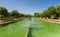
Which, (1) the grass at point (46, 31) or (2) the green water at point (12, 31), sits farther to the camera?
(1) the grass at point (46, 31)

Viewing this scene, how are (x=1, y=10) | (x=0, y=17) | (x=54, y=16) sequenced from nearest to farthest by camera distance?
(x=0, y=17) < (x=1, y=10) < (x=54, y=16)

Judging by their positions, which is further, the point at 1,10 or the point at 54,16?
the point at 54,16

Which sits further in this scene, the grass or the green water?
the grass

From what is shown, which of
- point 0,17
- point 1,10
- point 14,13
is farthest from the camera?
point 14,13

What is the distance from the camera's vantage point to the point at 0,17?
3919 cm

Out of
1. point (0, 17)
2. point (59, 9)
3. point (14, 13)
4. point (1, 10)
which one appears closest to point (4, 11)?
point (1, 10)

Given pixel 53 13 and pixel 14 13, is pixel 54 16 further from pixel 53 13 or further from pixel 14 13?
pixel 14 13

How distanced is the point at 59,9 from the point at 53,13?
1297 cm

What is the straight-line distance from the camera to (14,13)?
73.5 m

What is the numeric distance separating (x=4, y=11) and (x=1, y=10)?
1277mm

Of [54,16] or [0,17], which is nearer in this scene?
[0,17]

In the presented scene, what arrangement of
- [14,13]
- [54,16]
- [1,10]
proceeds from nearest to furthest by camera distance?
[1,10] < [54,16] < [14,13]

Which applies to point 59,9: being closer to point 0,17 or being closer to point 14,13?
point 0,17

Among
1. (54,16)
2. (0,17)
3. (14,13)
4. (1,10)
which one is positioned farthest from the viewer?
(14,13)
